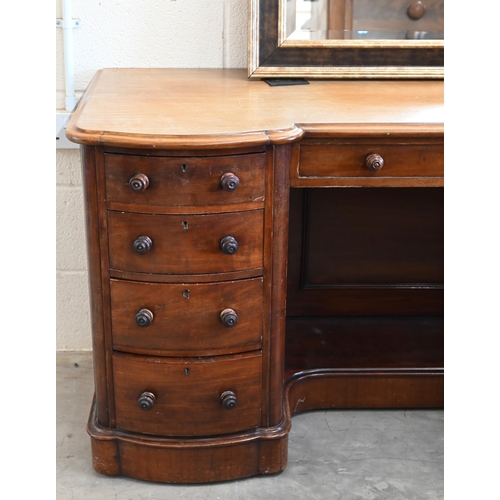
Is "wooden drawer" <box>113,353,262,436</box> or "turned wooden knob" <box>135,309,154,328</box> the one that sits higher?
"turned wooden knob" <box>135,309,154,328</box>

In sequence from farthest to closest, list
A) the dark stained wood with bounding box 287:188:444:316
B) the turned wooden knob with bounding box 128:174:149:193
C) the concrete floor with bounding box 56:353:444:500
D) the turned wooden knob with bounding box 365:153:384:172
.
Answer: the dark stained wood with bounding box 287:188:444:316 → the concrete floor with bounding box 56:353:444:500 → the turned wooden knob with bounding box 365:153:384:172 → the turned wooden knob with bounding box 128:174:149:193

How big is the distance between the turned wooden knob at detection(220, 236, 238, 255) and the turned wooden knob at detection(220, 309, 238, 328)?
162 millimetres

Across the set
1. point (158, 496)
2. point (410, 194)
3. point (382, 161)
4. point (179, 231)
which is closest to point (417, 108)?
point (382, 161)

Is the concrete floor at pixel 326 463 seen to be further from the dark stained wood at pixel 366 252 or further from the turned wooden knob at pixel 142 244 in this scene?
the turned wooden knob at pixel 142 244

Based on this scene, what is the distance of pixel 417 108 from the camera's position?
1960 millimetres

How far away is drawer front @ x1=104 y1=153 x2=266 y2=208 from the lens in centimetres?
168

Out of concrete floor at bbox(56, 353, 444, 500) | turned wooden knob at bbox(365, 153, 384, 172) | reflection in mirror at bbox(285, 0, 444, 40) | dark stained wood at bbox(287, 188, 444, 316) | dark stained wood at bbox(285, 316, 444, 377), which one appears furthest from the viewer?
dark stained wood at bbox(287, 188, 444, 316)

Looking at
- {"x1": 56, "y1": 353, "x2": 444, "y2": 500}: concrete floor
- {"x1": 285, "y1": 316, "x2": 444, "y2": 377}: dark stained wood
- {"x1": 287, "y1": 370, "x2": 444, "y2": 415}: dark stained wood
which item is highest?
{"x1": 285, "y1": 316, "x2": 444, "y2": 377}: dark stained wood

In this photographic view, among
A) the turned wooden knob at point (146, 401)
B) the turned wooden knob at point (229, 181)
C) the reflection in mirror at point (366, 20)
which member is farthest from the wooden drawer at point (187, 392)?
the reflection in mirror at point (366, 20)

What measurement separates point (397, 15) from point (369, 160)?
0.71 metres

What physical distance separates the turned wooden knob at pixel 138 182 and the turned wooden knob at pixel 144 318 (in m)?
0.32

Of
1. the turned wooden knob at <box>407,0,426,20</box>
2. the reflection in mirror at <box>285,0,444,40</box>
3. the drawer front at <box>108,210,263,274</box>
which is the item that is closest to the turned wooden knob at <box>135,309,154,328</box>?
the drawer front at <box>108,210,263,274</box>

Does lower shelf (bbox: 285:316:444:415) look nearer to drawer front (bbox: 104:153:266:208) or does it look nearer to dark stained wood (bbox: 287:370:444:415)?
dark stained wood (bbox: 287:370:444:415)

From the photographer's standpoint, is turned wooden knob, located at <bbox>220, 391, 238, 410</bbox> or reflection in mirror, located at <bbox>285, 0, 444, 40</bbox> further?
reflection in mirror, located at <bbox>285, 0, 444, 40</bbox>
